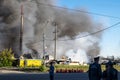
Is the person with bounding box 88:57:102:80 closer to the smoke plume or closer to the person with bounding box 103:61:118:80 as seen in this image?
the person with bounding box 103:61:118:80

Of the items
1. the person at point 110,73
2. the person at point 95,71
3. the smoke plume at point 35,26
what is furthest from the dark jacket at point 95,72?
the smoke plume at point 35,26

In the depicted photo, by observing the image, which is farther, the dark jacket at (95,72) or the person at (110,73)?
the dark jacket at (95,72)

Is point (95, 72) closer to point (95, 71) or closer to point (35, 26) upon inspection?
point (95, 71)

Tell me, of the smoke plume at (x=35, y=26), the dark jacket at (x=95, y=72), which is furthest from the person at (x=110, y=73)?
the smoke plume at (x=35, y=26)

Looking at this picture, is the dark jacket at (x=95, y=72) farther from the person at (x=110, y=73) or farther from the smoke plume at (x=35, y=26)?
the smoke plume at (x=35, y=26)

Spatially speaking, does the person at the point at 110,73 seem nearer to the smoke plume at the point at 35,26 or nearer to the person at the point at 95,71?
the person at the point at 95,71

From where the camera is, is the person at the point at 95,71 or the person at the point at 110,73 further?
the person at the point at 95,71

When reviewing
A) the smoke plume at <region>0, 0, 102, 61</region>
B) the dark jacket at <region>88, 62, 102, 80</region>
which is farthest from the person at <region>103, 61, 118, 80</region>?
the smoke plume at <region>0, 0, 102, 61</region>

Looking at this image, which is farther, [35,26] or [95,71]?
[35,26]

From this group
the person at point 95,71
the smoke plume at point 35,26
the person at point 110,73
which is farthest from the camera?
the smoke plume at point 35,26

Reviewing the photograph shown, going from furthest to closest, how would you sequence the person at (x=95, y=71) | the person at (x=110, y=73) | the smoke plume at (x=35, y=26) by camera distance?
the smoke plume at (x=35, y=26) → the person at (x=95, y=71) → the person at (x=110, y=73)

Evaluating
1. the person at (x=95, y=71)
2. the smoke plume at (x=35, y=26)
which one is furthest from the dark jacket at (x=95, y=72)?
the smoke plume at (x=35, y=26)

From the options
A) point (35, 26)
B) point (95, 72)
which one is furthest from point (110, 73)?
point (35, 26)

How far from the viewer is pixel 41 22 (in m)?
114
